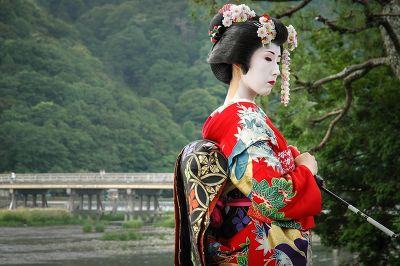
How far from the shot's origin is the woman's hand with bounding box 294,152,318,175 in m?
3.03

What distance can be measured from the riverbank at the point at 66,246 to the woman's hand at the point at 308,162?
16.0 m

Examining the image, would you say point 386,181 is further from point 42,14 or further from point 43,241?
point 42,14

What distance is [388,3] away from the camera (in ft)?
27.6

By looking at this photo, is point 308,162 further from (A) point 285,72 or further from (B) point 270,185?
(A) point 285,72

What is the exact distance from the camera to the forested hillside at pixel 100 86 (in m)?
44.9

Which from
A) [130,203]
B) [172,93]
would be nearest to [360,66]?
[130,203]

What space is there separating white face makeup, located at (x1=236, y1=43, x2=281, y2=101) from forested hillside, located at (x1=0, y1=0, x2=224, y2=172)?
40.4 metres

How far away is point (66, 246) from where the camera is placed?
24.4 metres

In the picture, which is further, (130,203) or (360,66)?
(130,203)

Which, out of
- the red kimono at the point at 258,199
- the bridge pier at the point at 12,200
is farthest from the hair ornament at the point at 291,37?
the bridge pier at the point at 12,200

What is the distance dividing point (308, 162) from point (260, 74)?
36cm

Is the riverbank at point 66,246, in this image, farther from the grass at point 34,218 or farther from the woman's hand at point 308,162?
the woman's hand at point 308,162

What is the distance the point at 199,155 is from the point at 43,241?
24.2 meters

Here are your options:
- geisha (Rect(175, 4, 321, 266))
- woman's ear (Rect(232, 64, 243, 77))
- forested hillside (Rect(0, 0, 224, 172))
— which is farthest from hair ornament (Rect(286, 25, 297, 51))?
forested hillside (Rect(0, 0, 224, 172))
